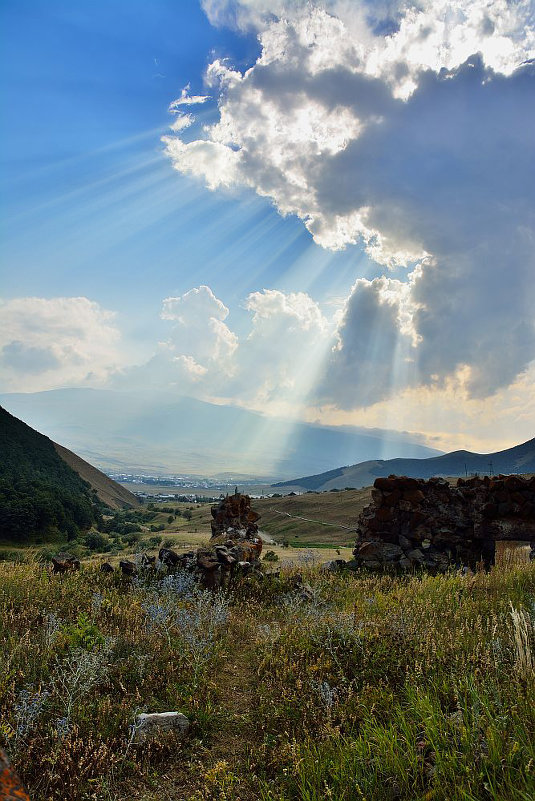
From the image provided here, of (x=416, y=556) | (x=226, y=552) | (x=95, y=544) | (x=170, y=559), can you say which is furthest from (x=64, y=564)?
(x=95, y=544)

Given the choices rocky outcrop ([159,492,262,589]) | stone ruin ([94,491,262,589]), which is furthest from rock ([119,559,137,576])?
rocky outcrop ([159,492,262,589])

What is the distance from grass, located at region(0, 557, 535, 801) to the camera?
366 cm

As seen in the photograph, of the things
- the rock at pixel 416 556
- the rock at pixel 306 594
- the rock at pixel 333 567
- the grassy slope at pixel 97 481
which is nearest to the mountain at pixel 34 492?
the grassy slope at pixel 97 481

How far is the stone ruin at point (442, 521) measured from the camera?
49.2ft

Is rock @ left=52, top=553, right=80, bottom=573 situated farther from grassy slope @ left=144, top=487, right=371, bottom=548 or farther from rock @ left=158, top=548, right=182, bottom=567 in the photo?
grassy slope @ left=144, top=487, right=371, bottom=548

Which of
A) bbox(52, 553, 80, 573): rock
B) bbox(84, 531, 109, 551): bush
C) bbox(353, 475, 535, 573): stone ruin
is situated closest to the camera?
bbox(52, 553, 80, 573): rock

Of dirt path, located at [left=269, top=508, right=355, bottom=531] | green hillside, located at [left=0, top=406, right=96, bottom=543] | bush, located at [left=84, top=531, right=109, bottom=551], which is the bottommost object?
bush, located at [left=84, top=531, right=109, bottom=551]

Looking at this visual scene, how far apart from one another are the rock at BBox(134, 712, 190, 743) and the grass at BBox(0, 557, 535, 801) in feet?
0.40

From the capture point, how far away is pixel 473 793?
10.2ft

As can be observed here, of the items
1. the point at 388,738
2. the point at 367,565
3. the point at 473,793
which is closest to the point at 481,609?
the point at 388,738

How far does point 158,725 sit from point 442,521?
1376cm

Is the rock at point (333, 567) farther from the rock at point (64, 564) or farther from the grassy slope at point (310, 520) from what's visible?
the grassy slope at point (310, 520)

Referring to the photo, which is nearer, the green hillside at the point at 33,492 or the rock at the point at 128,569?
the rock at the point at 128,569

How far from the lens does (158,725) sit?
4914 millimetres
